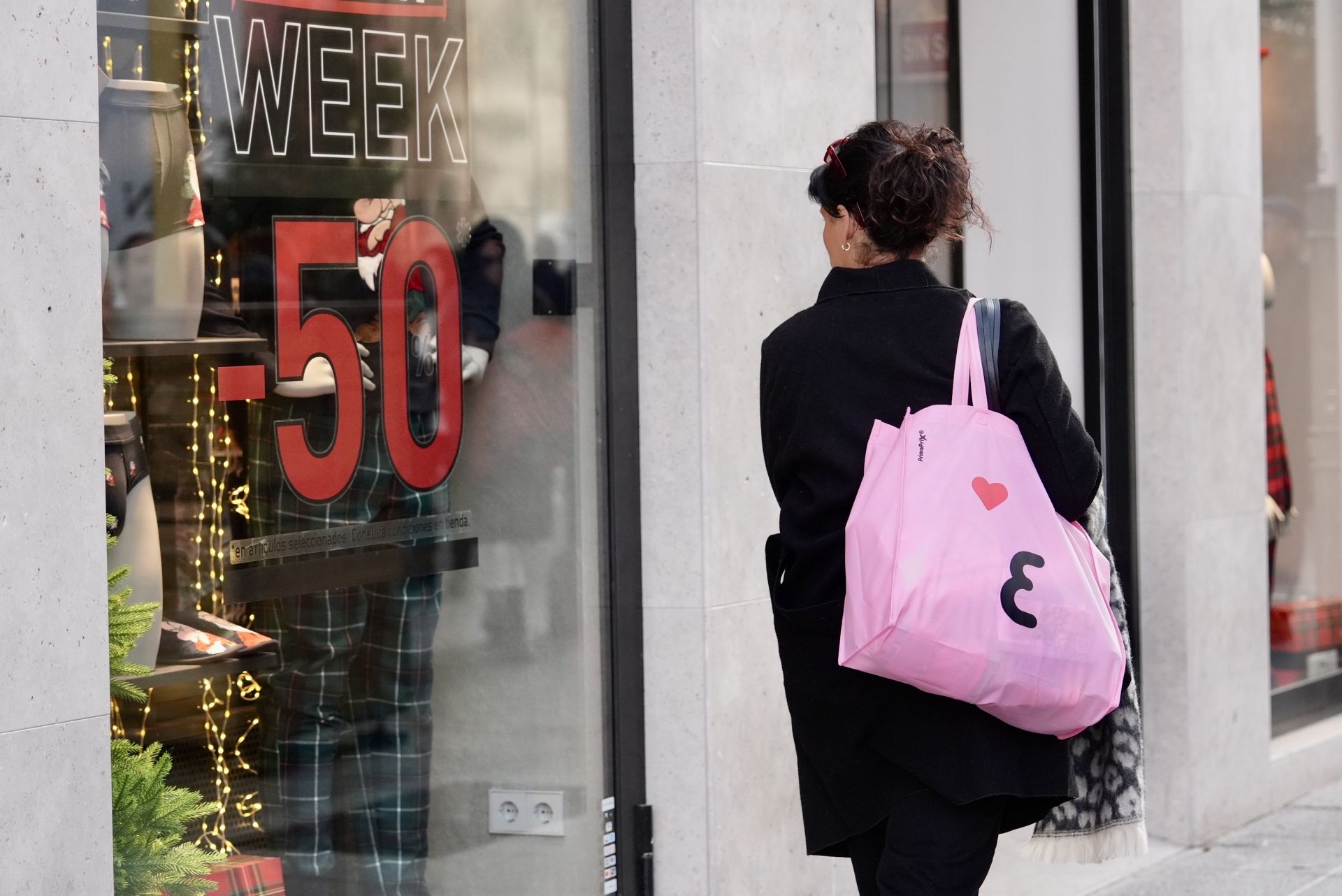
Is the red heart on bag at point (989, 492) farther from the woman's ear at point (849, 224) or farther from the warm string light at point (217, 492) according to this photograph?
the warm string light at point (217, 492)

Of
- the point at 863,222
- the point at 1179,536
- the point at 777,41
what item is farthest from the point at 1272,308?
the point at 863,222

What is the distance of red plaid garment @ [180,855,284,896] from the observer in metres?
3.38

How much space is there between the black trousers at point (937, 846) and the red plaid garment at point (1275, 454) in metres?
4.53

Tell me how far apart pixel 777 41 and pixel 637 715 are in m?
1.66

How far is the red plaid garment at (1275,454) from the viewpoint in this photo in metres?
7.06

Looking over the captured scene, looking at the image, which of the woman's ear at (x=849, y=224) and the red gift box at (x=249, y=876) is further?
the red gift box at (x=249, y=876)

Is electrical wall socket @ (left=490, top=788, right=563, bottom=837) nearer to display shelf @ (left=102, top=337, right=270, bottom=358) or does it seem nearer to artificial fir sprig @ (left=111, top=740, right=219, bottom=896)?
artificial fir sprig @ (left=111, top=740, right=219, bottom=896)

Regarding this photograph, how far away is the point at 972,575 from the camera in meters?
2.70

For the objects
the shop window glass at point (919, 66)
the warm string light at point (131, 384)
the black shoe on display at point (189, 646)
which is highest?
the shop window glass at point (919, 66)

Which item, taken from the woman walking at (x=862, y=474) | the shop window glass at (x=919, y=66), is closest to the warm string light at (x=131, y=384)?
the woman walking at (x=862, y=474)

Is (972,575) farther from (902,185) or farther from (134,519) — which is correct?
(134,519)

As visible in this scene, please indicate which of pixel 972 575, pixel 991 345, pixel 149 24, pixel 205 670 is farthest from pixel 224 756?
pixel 991 345

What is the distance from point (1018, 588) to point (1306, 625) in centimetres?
526

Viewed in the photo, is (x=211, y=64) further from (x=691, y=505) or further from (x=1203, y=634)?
(x=1203, y=634)
